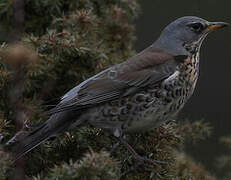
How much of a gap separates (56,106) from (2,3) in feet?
3.36

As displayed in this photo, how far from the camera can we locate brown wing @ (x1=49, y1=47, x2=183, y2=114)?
10.2ft

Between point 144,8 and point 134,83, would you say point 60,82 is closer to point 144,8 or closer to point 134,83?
point 134,83

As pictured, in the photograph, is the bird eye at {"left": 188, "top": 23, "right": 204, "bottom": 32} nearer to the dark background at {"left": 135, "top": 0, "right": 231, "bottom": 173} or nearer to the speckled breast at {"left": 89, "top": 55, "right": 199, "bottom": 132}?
the speckled breast at {"left": 89, "top": 55, "right": 199, "bottom": 132}

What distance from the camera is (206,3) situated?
5961mm

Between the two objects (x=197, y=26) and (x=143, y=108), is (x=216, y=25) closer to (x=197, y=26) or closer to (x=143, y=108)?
(x=197, y=26)

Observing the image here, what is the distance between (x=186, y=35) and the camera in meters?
3.73

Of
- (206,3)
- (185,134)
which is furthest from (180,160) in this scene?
(206,3)

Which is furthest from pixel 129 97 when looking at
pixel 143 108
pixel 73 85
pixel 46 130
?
pixel 46 130

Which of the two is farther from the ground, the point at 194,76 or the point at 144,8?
the point at 194,76

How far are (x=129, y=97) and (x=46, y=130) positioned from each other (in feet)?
2.30

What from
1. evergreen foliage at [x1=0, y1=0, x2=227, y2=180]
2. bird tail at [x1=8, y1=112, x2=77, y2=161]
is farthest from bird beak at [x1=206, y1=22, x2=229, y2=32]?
bird tail at [x1=8, y1=112, x2=77, y2=161]

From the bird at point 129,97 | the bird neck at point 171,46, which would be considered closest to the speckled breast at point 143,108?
the bird at point 129,97

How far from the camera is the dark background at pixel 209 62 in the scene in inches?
270

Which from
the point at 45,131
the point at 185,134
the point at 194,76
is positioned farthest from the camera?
the point at 194,76
